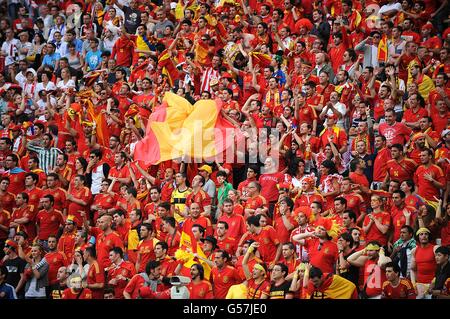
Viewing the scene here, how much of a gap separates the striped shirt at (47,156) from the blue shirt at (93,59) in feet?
8.94

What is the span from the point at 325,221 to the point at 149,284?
7.42 ft

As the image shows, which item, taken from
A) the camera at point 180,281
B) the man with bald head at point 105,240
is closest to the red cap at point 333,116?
the man with bald head at point 105,240

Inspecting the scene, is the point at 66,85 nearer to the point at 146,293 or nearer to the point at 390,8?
the point at 390,8

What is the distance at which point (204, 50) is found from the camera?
18.8m

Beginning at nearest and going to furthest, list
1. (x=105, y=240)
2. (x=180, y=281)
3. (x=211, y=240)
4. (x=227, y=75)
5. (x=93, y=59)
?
(x=180, y=281), (x=211, y=240), (x=105, y=240), (x=227, y=75), (x=93, y=59)

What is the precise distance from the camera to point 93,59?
Answer: 20.0 meters

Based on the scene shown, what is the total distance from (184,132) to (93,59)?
11.9ft

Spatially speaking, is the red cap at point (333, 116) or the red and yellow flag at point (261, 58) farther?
the red and yellow flag at point (261, 58)

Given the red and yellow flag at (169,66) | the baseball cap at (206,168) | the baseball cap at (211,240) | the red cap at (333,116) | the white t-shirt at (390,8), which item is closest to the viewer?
the baseball cap at (211,240)

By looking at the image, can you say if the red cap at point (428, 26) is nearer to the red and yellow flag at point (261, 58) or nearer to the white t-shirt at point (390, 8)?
the white t-shirt at point (390, 8)

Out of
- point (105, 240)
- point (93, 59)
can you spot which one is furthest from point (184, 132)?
point (93, 59)

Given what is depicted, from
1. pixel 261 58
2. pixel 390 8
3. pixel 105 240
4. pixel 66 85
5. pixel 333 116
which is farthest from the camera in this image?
pixel 66 85

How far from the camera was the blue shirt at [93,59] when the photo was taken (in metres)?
19.9
